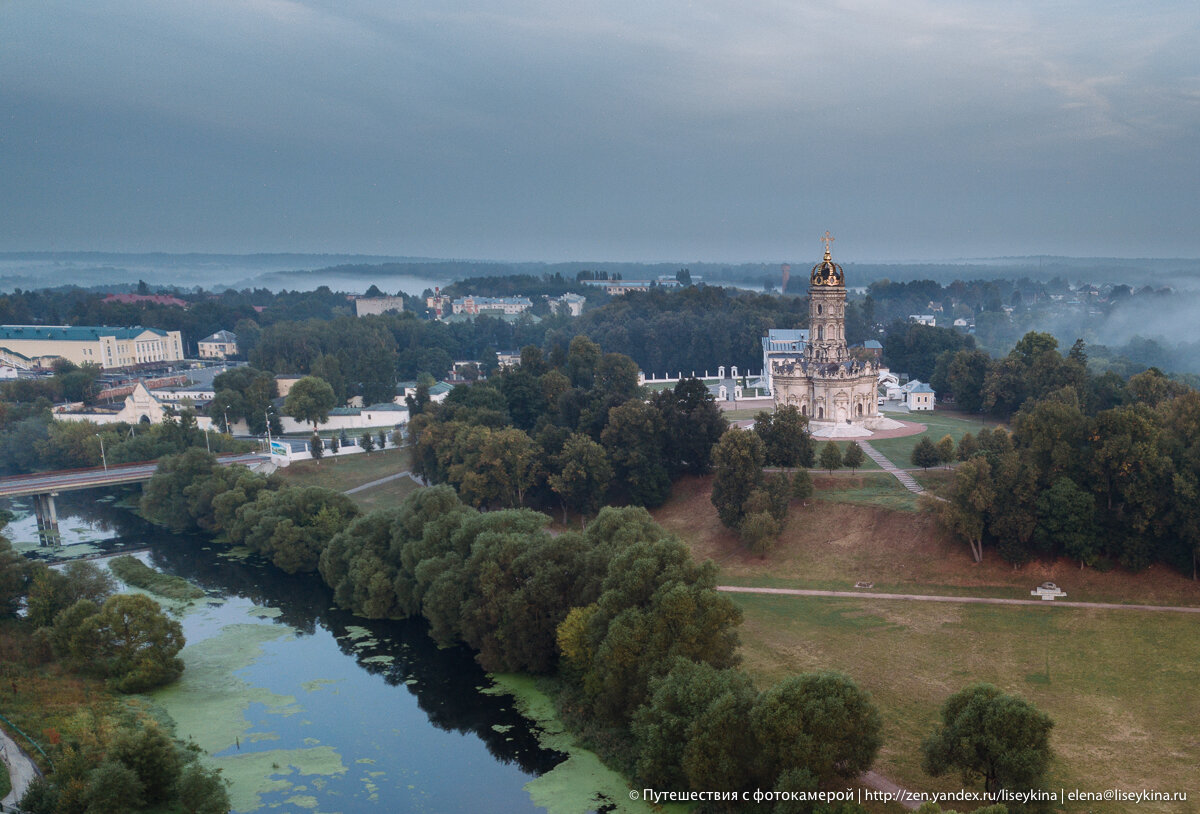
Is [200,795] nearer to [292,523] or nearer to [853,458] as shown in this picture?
[292,523]

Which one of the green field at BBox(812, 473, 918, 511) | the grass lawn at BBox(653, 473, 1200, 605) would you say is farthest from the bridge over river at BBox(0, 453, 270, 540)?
the green field at BBox(812, 473, 918, 511)

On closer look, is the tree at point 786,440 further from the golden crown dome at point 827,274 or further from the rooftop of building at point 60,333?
the rooftop of building at point 60,333

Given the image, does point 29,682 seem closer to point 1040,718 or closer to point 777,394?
point 1040,718

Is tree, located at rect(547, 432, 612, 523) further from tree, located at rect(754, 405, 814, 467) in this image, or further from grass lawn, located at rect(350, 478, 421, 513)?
grass lawn, located at rect(350, 478, 421, 513)

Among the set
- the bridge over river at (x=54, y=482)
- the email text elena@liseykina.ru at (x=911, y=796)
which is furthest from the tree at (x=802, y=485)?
the bridge over river at (x=54, y=482)

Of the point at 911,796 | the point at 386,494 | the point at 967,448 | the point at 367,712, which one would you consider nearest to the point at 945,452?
the point at 967,448

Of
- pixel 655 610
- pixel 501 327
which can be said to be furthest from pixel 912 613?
pixel 501 327
